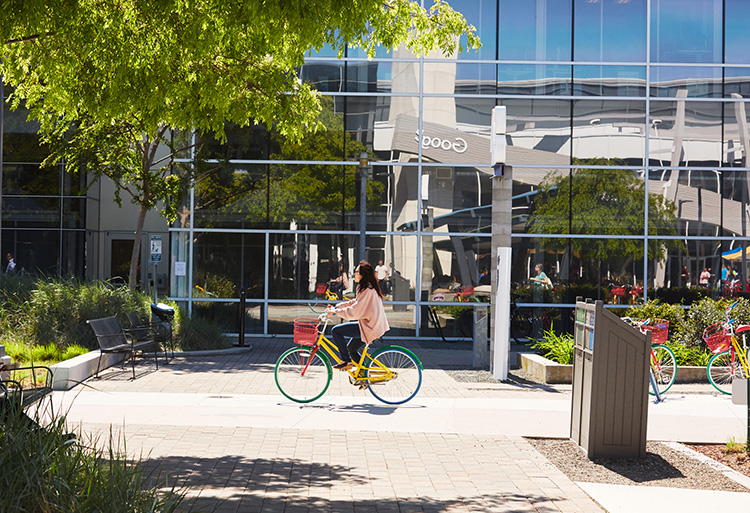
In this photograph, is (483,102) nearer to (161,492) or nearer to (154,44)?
(154,44)

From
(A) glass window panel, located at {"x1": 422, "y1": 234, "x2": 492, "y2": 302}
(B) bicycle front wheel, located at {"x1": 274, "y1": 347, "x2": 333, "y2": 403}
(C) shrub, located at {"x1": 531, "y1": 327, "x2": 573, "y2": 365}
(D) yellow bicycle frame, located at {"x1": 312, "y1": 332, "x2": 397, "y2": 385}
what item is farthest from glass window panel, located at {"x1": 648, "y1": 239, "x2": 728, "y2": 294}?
(B) bicycle front wheel, located at {"x1": 274, "y1": 347, "x2": 333, "y2": 403}

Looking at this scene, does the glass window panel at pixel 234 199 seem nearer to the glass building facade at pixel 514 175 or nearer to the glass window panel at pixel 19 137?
the glass building facade at pixel 514 175

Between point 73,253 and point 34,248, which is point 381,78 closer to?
point 73,253

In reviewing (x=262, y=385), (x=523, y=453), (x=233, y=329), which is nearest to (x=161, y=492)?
(x=523, y=453)

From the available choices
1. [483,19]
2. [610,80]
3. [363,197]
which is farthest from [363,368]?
[610,80]

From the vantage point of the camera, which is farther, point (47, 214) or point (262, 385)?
point (47, 214)

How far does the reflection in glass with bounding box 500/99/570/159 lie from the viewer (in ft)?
68.7

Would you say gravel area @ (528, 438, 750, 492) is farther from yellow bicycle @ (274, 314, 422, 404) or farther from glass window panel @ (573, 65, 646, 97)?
glass window panel @ (573, 65, 646, 97)

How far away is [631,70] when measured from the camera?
21.2 m

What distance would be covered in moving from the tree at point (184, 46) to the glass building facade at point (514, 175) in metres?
9.29

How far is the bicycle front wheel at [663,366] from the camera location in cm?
1148

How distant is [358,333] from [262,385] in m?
2.47

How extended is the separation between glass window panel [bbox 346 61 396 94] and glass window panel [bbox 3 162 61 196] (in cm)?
1383

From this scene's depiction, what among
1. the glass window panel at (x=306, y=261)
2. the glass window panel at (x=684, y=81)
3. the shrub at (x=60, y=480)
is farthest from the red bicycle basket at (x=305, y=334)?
the glass window panel at (x=684, y=81)
